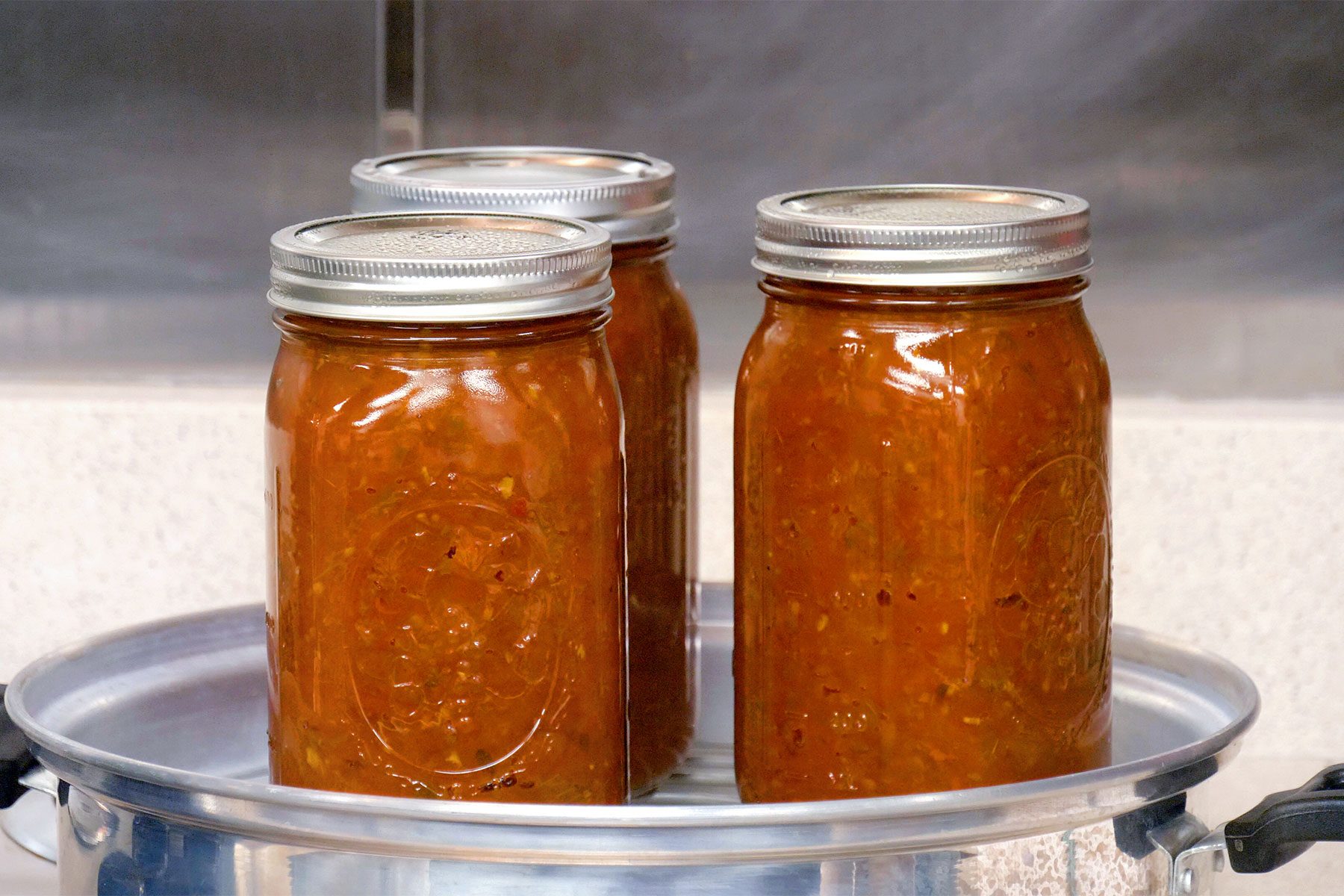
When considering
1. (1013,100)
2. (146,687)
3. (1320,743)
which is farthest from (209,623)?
(1320,743)

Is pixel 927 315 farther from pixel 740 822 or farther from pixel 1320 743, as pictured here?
pixel 1320 743

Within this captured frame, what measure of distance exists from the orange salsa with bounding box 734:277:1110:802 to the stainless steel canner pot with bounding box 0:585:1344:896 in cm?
5

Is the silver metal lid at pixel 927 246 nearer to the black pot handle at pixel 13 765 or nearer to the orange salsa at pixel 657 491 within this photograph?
the orange salsa at pixel 657 491


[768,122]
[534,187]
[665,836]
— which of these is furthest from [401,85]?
[665,836]

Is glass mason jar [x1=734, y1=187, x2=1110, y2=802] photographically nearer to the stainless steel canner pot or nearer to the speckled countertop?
the stainless steel canner pot

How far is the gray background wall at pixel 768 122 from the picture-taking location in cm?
107

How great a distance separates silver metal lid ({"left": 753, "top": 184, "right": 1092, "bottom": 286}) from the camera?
55 cm

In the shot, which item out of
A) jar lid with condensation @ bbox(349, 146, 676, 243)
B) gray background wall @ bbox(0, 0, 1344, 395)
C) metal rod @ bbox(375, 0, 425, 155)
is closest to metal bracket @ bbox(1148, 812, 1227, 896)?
jar lid with condensation @ bbox(349, 146, 676, 243)

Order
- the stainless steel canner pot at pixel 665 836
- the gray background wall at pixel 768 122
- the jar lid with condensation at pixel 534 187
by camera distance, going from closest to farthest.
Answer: the stainless steel canner pot at pixel 665 836, the jar lid with condensation at pixel 534 187, the gray background wall at pixel 768 122

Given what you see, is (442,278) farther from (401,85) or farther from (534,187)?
(401,85)

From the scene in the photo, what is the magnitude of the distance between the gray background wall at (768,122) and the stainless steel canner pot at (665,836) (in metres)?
0.50

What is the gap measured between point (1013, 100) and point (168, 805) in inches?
30.6

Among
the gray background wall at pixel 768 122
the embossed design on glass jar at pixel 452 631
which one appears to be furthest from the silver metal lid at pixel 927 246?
the gray background wall at pixel 768 122

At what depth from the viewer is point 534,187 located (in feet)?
2.07
